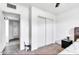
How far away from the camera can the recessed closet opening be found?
1163 millimetres

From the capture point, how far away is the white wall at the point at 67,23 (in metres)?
1.21

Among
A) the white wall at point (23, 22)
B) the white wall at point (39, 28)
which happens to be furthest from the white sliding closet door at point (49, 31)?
the white wall at point (23, 22)

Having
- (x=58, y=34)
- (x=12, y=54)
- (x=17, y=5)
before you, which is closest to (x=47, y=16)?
(x=58, y=34)

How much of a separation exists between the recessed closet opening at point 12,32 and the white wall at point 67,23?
664mm

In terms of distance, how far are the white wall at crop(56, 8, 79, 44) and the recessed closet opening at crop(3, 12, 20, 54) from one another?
0.66 m

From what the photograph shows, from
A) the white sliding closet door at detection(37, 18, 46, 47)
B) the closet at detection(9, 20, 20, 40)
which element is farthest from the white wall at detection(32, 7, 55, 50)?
the closet at detection(9, 20, 20, 40)

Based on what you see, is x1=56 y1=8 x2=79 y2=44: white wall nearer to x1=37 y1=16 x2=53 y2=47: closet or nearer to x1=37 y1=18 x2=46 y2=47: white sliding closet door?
x1=37 y1=16 x2=53 y2=47: closet

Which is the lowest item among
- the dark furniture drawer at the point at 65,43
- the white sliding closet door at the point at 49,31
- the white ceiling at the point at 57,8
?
the dark furniture drawer at the point at 65,43

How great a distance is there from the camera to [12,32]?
119 centimetres

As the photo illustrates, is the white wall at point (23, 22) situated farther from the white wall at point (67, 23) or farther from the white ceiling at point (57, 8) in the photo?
the white wall at point (67, 23)

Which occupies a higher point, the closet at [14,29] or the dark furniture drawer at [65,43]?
the closet at [14,29]

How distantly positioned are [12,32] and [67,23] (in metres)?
0.89

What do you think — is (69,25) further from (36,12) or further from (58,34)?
(36,12)
